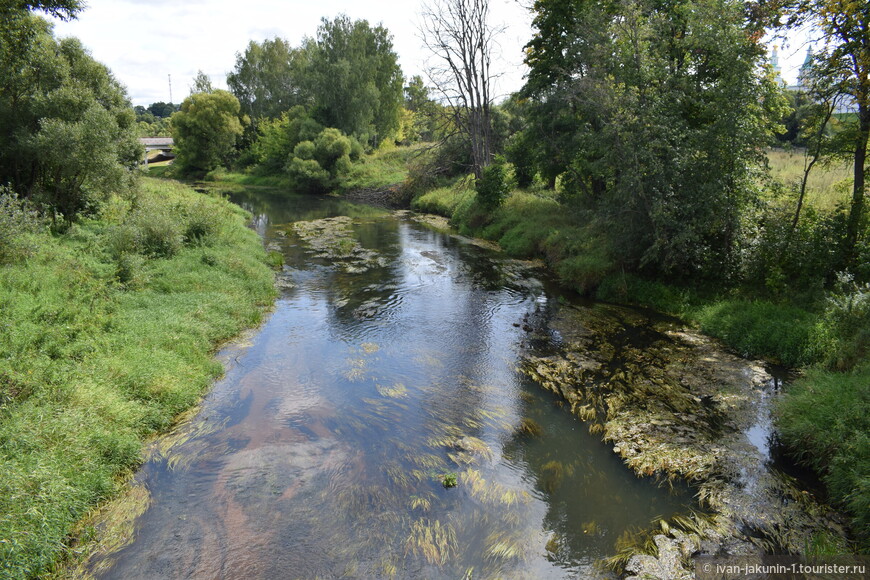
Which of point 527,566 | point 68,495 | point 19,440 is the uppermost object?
point 19,440

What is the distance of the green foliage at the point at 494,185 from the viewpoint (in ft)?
94.0

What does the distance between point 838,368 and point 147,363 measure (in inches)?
550

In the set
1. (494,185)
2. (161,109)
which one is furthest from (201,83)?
(161,109)

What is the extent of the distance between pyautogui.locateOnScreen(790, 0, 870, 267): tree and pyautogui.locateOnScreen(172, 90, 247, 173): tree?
60.9m

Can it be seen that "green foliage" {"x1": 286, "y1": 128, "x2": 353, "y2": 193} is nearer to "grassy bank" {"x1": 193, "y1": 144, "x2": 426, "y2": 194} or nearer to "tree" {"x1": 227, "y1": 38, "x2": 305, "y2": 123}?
"grassy bank" {"x1": 193, "y1": 144, "x2": 426, "y2": 194}

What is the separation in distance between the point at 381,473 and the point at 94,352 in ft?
20.8

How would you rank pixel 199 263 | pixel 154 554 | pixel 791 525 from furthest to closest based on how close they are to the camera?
1. pixel 199 263
2. pixel 791 525
3. pixel 154 554

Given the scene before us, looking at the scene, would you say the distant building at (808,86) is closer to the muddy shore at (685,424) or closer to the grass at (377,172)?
the muddy shore at (685,424)

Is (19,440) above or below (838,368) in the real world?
above

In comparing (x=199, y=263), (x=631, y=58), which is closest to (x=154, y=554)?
(x=199, y=263)

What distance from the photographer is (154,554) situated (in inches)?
249

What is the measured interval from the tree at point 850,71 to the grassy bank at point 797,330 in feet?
5.81

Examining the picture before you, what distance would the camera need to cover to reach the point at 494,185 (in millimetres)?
28688

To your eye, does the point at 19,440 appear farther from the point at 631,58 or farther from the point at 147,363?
the point at 631,58
